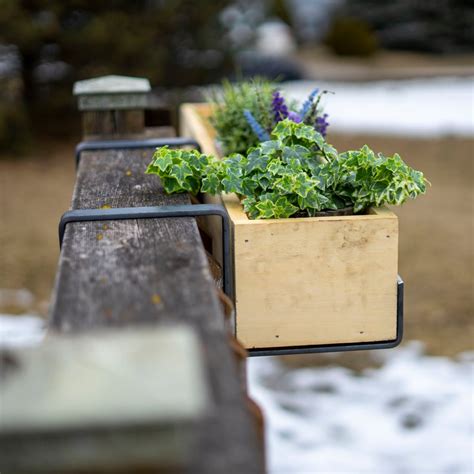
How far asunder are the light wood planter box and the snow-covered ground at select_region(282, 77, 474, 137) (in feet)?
25.4

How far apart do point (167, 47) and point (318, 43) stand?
22.9ft

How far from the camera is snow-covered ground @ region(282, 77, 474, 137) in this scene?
9.79 meters

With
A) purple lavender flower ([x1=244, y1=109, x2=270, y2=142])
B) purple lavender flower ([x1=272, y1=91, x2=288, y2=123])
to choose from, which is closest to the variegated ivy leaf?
purple lavender flower ([x1=244, y1=109, x2=270, y2=142])

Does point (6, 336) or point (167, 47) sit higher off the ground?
point (167, 47)

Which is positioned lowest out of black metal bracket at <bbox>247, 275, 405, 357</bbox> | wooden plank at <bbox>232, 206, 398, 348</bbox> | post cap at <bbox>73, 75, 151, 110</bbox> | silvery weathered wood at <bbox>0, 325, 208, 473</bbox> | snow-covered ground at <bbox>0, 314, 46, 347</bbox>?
snow-covered ground at <bbox>0, 314, 46, 347</bbox>

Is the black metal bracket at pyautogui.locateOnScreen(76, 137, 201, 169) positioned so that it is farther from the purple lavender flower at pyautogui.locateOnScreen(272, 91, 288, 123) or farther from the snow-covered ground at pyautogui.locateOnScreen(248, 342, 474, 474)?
the snow-covered ground at pyautogui.locateOnScreen(248, 342, 474, 474)

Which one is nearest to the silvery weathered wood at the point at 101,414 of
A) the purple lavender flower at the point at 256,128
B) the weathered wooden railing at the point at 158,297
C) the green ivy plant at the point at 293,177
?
the weathered wooden railing at the point at 158,297

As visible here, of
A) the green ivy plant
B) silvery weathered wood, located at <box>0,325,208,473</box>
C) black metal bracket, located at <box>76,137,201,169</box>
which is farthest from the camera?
black metal bracket, located at <box>76,137,201,169</box>

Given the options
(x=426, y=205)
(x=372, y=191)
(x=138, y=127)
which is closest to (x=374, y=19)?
(x=426, y=205)

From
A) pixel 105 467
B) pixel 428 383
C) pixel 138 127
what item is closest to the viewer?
pixel 105 467

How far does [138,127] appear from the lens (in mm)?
2951

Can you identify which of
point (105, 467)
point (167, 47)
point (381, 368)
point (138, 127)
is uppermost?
point (105, 467)

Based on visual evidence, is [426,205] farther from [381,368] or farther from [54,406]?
[54,406]

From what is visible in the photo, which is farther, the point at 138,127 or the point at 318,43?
the point at 318,43
